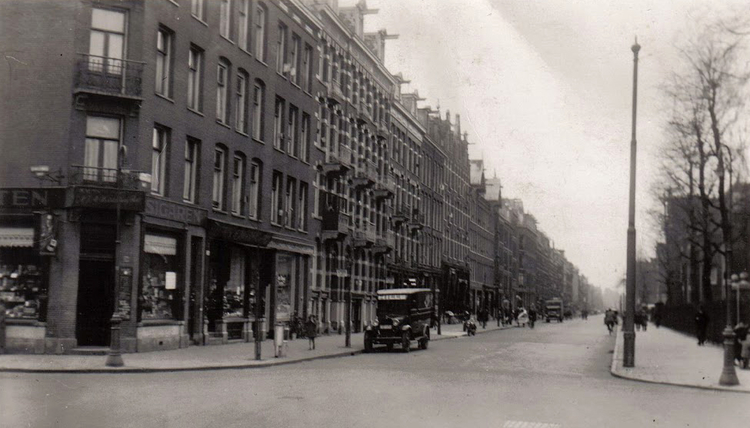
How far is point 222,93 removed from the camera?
3152cm

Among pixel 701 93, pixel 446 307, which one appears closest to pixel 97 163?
pixel 701 93

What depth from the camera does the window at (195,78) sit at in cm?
2904

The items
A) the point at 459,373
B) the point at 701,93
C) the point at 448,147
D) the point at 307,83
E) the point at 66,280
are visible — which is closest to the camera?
the point at 459,373

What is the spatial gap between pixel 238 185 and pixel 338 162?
11286 mm

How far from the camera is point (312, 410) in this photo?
12633 mm

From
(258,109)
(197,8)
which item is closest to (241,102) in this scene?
(258,109)

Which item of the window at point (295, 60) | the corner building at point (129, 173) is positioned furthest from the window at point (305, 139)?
the corner building at point (129, 173)

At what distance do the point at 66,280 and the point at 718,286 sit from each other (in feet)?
199

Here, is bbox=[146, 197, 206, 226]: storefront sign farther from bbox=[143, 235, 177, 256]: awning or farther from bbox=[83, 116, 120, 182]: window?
bbox=[83, 116, 120, 182]: window

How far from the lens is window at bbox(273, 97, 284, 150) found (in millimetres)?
36312

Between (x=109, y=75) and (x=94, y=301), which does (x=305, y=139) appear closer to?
(x=109, y=75)

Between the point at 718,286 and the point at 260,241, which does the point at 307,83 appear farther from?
the point at 718,286

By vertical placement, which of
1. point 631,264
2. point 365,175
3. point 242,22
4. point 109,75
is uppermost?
point 242,22

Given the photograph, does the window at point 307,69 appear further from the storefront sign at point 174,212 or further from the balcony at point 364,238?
the storefront sign at point 174,212
